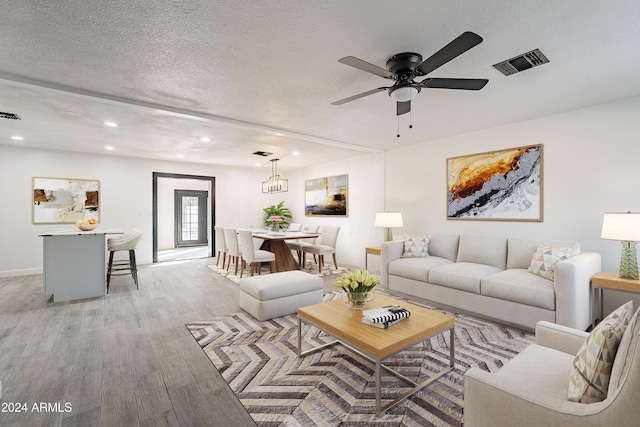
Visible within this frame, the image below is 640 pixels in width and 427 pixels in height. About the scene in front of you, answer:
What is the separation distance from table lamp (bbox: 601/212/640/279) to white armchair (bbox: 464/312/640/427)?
182 centimetres

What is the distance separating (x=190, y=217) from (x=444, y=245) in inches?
330

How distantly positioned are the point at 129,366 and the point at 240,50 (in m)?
2.62

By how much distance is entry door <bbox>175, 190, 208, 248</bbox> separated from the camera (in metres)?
9.77

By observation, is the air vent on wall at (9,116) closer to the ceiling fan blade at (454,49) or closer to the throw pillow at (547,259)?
the ceiling fan blade at (454,49)

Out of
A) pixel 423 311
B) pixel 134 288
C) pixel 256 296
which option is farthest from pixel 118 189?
pixel 423 311

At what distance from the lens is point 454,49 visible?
183 centimetres

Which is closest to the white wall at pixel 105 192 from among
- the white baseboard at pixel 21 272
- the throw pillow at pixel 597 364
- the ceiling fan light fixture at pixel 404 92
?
the white baseboard at pixel 21 272

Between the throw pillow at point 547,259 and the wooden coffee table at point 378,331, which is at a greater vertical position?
the throw pillow at point 547,259

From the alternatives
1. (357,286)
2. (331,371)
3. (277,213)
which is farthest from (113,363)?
(277,213)

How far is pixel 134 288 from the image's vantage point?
15.3 feet

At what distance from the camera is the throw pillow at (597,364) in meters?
1.10

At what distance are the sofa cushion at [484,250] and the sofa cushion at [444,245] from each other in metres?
0.12

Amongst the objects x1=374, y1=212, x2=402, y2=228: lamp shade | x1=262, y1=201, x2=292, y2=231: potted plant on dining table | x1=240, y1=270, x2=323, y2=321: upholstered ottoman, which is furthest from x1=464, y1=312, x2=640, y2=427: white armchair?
x1=262, y1=201, x2=292, y2=231: potted plant on dining table

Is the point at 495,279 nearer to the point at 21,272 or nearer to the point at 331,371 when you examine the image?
the point at 331,371
